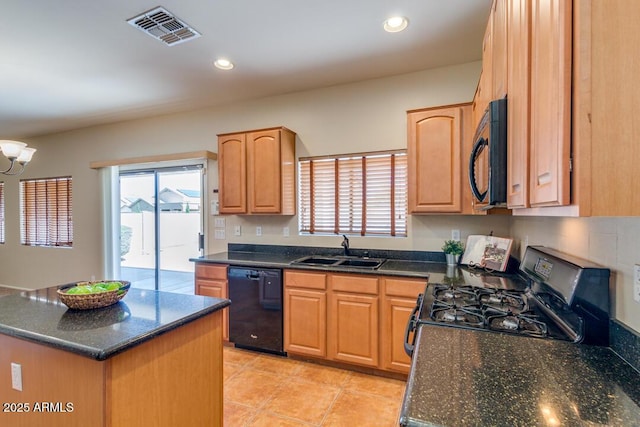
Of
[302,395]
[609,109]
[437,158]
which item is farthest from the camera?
[437,158]

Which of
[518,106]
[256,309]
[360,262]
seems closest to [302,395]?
[256,309]

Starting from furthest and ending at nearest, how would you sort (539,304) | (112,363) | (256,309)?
(256,309) < (539,304) < (112,363)

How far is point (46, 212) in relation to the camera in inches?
205

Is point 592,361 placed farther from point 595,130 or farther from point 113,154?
point 113,154

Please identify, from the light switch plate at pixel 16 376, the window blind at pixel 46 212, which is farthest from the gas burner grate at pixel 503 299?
the window blind at pixel 46 212

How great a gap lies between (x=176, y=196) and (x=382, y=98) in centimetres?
290

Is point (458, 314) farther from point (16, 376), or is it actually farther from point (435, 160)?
point (16, 376)

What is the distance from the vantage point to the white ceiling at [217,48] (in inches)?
81.2

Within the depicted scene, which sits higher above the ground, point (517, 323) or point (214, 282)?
point (517, 323)

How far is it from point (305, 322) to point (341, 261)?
0.67 meters

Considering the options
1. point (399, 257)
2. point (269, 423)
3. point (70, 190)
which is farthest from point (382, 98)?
point (70, 190)

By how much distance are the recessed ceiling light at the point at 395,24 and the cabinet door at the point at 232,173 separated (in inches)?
69.8

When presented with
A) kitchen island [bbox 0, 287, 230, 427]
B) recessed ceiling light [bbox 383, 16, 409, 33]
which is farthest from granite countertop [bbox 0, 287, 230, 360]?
recessed ceiling light [bbox 383, 16, 409, 33]

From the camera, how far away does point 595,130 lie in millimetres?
646
